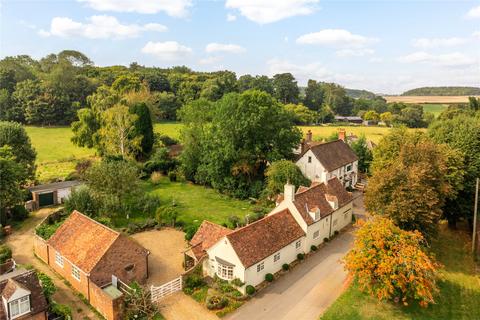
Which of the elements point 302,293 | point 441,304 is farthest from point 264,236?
point 441,304

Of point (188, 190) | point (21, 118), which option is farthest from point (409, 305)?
point (21, 118)

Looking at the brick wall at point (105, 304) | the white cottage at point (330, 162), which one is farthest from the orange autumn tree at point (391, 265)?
the white cottage at point (330, 162)

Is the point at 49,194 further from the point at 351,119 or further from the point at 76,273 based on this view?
the point at 351,119

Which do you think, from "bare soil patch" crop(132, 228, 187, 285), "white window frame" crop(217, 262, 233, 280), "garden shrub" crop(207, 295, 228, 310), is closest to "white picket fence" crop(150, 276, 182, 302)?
"bare soil patch" crop(132, 228, 187, 285)

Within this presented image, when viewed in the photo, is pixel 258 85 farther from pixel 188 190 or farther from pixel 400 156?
pixel 400 156

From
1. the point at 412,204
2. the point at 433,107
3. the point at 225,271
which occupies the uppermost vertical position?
the point at 433,107

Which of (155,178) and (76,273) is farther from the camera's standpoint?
(155,178)
